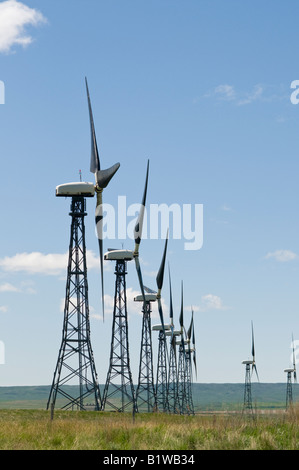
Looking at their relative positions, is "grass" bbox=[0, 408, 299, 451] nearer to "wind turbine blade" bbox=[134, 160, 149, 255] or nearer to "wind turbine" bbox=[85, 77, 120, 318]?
"wind turbine" bbox=[85, 77, 120, 318]

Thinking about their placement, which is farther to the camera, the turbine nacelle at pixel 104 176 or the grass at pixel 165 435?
the turbine nacelle at pixel 104 176

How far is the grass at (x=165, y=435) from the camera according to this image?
20.8m

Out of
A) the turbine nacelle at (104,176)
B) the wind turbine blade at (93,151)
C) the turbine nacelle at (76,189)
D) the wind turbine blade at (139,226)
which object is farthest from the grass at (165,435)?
the turbine nacelle at (76,189)

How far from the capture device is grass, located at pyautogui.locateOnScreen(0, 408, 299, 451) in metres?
20.8

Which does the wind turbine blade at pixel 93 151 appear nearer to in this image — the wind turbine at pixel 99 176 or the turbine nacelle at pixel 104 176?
the wind turbine at pixel 99 176

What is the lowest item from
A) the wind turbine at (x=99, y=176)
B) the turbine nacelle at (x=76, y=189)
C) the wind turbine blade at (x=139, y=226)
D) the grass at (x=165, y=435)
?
the grass at (x=165, y=435)

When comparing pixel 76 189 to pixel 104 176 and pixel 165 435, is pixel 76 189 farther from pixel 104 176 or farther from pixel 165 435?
pixel 165 435

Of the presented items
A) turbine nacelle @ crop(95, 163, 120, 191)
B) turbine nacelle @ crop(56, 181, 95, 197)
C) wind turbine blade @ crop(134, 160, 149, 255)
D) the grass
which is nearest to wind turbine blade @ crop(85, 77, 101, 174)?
turbine nacelle @ crop(95, 163, 120, 191)

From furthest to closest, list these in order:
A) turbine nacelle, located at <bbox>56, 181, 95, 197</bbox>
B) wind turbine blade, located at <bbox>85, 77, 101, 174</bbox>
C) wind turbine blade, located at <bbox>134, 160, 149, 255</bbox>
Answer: turbine nacelle, located at <bbox>56, 181, 95, 197</bbox>, wind turbine blade, located at <bbox>85, 77, 101, 174</bbox>, wind turbine blade, located at <bbox>134, 160, 149, 255</bbox>

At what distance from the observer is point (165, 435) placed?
21.7 metres

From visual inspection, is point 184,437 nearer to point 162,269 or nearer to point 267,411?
point 267,411
